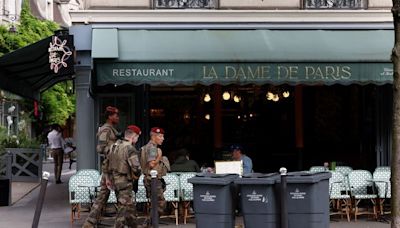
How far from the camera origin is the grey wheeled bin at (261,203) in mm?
8953

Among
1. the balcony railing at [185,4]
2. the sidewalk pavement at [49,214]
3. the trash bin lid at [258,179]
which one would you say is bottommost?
the sidewalk pavement at [49,214]

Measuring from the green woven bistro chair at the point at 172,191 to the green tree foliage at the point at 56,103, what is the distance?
25.6 m

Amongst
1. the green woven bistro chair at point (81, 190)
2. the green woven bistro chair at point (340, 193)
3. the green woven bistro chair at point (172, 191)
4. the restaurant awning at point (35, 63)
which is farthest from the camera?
the restaurant awning at point (35, 63)

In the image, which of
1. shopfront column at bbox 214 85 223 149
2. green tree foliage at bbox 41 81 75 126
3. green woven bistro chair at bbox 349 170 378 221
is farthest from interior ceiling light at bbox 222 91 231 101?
green tree foliage at bbox 41 81 75 126

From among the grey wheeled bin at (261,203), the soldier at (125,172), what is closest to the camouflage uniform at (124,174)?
the soldier at (125,172)

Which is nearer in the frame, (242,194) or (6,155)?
(242,194)

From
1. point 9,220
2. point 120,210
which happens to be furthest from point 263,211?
point 9,220

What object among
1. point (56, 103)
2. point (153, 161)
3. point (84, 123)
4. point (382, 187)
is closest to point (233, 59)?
point (153, 161)

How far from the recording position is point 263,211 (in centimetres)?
896

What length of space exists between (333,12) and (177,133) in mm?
4777

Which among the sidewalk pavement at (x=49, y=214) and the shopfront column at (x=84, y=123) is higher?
the shopfront column at (x=84, y=123)

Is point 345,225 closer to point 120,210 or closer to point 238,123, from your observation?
point 120,210

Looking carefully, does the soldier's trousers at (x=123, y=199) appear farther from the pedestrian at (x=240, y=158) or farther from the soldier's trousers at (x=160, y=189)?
the pedestrian at (x=240, y=158)

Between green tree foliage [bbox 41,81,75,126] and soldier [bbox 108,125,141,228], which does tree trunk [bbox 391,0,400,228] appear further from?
green tree foliage [bbox 41,81,75,126]
